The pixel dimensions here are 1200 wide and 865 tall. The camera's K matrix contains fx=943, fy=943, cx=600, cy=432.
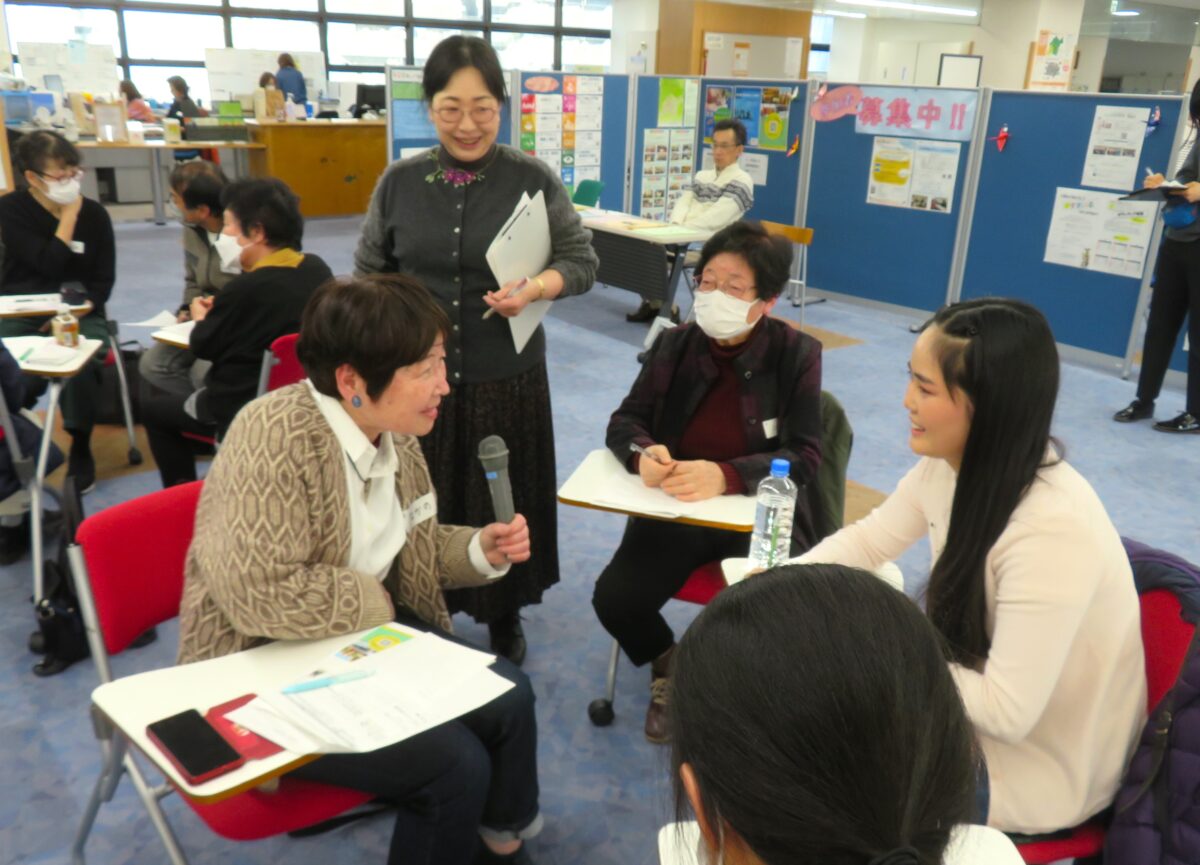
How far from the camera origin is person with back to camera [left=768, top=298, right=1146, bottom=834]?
1280mm

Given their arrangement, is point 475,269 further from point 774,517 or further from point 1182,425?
point 1182,425

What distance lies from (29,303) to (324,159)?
6238 millimetres

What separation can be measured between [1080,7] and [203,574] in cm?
1548

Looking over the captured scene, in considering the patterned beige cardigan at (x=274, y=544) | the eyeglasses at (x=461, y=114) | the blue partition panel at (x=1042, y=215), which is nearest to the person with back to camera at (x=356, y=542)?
the patterned beige cardigan at (x=274, y=544)

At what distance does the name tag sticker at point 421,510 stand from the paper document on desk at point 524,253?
624 millimetres

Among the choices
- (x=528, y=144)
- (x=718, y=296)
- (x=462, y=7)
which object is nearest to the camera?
(x=718, y=296)

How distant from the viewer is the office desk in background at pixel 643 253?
18.2 feet

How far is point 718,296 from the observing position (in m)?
2.19

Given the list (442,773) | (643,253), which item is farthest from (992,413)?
(643,253)

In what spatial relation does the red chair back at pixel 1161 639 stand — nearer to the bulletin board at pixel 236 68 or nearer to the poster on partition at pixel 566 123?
the poster on partition at pixel 566 123

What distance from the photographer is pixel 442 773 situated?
1.46 metres

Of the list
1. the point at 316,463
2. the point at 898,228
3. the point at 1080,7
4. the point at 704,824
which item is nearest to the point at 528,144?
the point at 898,228

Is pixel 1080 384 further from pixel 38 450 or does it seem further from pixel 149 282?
pixel 149 282

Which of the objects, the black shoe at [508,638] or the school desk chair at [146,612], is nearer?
the school desk chair at [146,612]
